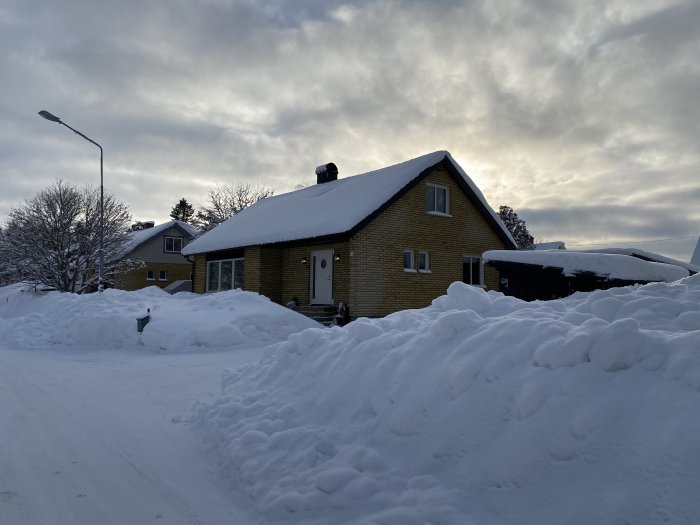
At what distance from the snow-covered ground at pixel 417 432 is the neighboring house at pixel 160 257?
3307 centimetres

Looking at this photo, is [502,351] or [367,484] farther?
[502,351]

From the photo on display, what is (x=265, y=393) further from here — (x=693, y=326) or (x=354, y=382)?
(x=693, y=326)

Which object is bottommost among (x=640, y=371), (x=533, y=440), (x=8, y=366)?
(x=8, y=366)

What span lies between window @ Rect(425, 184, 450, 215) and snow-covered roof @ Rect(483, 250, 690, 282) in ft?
31.2

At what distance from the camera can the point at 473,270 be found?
19.9 metres

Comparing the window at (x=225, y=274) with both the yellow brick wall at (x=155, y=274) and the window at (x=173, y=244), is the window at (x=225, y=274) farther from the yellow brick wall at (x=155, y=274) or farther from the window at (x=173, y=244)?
the window at (x=173, y=244)

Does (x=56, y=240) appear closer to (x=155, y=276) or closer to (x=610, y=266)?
(x=155, y=276)

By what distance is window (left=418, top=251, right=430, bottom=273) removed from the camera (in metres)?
18.1

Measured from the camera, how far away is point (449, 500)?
121 inches

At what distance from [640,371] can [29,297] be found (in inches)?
1036

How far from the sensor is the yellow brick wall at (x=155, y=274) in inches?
1481

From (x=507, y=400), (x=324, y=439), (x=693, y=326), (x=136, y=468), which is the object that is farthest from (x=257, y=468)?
(x=693, y=326)

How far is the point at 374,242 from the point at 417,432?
511 inches

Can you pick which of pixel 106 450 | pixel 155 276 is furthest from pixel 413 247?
pixel 155 276
